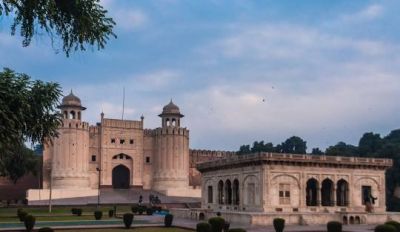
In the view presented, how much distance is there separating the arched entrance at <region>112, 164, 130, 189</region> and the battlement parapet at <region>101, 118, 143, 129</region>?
4785 mm

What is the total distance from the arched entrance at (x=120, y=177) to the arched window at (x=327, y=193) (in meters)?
30.7

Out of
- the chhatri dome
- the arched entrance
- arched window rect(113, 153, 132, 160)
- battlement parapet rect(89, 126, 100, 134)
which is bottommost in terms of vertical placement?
the arched entrance

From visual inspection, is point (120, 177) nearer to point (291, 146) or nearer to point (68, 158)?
point (68, 158)

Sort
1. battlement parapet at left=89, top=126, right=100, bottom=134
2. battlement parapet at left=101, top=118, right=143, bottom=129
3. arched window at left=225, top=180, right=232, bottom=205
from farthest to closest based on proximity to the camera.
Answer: battlement parapet at left=101, top=118, right=143, bottom=129, battlement parapet at left=89, top=126, right=100, bottom=134, arched window at left=225, top=180, right=232, bottom=205

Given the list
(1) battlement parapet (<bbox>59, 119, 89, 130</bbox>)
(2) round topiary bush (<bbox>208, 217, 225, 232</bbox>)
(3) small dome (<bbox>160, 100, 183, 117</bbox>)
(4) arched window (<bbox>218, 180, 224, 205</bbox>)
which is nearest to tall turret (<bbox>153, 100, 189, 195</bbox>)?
(3) small dome (<bbox>160, 100, 183, 117</bbox>)

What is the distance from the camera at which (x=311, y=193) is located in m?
43.6

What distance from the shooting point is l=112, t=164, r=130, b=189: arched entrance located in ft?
226

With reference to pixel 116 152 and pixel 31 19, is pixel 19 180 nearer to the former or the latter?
pixel 116 152

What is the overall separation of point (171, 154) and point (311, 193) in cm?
2755

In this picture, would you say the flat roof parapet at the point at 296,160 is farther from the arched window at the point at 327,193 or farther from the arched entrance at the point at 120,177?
the arched entrance at the point at 120,177

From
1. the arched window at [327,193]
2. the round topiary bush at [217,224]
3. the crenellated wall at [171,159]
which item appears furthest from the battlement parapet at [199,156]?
the round topiary bush at [217,224]

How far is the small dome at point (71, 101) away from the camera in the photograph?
209 feet

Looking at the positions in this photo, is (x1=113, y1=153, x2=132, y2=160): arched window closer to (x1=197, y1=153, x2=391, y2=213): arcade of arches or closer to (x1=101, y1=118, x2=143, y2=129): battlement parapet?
(x1=101, y1=118, x2=143, y2=129): battlement parapet

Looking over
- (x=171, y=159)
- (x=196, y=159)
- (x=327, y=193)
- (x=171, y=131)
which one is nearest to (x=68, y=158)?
(x=171, y=159)
